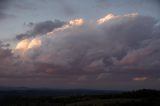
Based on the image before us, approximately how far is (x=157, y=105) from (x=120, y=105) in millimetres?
22739

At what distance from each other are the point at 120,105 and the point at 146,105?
16.3 meters

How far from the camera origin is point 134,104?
642 ft

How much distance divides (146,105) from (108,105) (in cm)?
2386

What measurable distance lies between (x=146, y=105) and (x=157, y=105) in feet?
23.4

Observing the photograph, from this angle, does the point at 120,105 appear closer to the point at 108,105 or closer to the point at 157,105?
the point at 108,105

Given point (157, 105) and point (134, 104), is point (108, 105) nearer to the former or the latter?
point (134, 104)

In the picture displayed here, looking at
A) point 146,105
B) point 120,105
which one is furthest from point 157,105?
point 120,105

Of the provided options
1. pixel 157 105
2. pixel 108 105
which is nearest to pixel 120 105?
pixel 108 105

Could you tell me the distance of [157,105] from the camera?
189625 millimetres

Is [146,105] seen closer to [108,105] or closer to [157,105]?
[157,105]

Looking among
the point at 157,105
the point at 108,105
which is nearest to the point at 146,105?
the point at 157,105

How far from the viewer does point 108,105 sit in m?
196

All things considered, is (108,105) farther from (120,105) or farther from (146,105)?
(146,105)

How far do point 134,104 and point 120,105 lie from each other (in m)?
9.26
